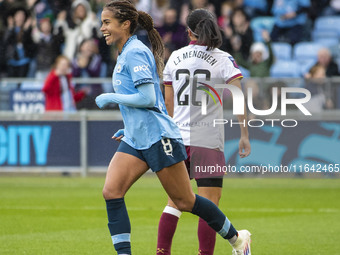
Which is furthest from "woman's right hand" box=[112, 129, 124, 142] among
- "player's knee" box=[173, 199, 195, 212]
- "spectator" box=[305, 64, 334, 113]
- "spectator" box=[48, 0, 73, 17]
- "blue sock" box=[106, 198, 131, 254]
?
"spectator" box=[48, 0, 73, 17]

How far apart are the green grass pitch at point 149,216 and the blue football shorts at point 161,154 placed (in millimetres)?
2156

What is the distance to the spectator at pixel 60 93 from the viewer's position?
680 inches

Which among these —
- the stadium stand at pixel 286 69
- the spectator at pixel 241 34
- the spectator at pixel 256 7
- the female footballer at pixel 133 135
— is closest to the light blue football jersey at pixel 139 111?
the female footballer at pixel 133 135

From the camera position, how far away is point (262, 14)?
2227 centimetres

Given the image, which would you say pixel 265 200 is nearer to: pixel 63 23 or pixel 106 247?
pixel 106 247

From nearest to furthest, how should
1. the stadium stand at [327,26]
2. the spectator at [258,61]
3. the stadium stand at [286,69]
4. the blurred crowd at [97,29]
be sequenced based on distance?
the spectator at [258,61] → the stadium stand at [286,69] → the blurred crowd at [97,29] → the stadium stand at [327,26]

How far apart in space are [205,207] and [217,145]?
0.74 m

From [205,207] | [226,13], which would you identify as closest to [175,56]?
[205,207]

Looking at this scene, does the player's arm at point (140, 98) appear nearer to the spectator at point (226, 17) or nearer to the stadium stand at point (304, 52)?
the spectator at point (226, 17)

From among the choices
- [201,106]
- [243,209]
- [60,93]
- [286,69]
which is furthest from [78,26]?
[201,106]

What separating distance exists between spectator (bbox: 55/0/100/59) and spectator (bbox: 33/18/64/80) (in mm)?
203

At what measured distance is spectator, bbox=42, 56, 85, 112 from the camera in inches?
680

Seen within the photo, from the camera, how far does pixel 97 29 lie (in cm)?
2067

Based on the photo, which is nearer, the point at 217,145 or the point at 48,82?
the point at 217,145
